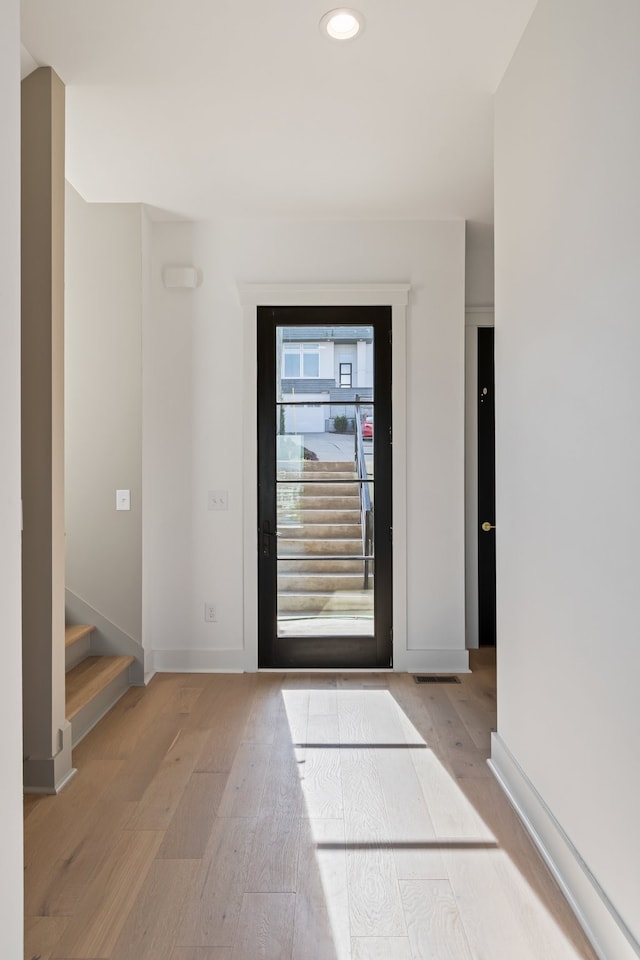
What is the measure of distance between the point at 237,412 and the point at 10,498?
8.89 ft

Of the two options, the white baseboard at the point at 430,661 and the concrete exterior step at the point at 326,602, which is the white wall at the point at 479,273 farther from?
the white baseboard at the point at 430,661

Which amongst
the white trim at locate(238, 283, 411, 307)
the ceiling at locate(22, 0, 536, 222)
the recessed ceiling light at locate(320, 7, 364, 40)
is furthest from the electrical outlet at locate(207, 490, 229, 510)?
the recessed ceiling light at locate(320, 7, 364, 40)

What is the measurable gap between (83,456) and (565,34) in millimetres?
3004

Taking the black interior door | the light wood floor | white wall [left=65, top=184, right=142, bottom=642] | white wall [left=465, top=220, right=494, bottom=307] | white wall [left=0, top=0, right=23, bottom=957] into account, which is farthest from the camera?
the black interior door

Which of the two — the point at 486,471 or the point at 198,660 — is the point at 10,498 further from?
the point at 486,471

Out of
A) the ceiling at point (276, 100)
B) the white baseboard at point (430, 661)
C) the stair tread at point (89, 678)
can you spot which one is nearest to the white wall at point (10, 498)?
the ceiling at point (276, 100)

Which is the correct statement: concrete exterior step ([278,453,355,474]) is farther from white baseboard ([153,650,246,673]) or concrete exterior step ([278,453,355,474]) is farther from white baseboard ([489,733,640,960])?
white baseboard ([489,733,640,960])

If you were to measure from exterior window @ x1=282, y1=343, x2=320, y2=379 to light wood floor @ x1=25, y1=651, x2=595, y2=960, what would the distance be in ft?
6.40

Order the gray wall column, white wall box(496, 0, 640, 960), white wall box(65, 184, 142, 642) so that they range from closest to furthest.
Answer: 1. white wall box(496, 0, 640, 960)
2. the gray wall column
3. white wall box(65, 184, 142, 642)

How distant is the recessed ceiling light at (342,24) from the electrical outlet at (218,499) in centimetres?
244

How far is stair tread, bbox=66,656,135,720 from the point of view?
3004mm

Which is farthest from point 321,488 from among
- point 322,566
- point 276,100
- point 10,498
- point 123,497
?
point 10,498

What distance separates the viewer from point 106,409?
12.1 ft

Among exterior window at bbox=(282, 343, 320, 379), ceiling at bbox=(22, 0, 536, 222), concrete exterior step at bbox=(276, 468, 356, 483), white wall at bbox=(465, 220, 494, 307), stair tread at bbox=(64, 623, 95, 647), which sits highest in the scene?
ceiling at bbox=(22, 0, 536, 222)
